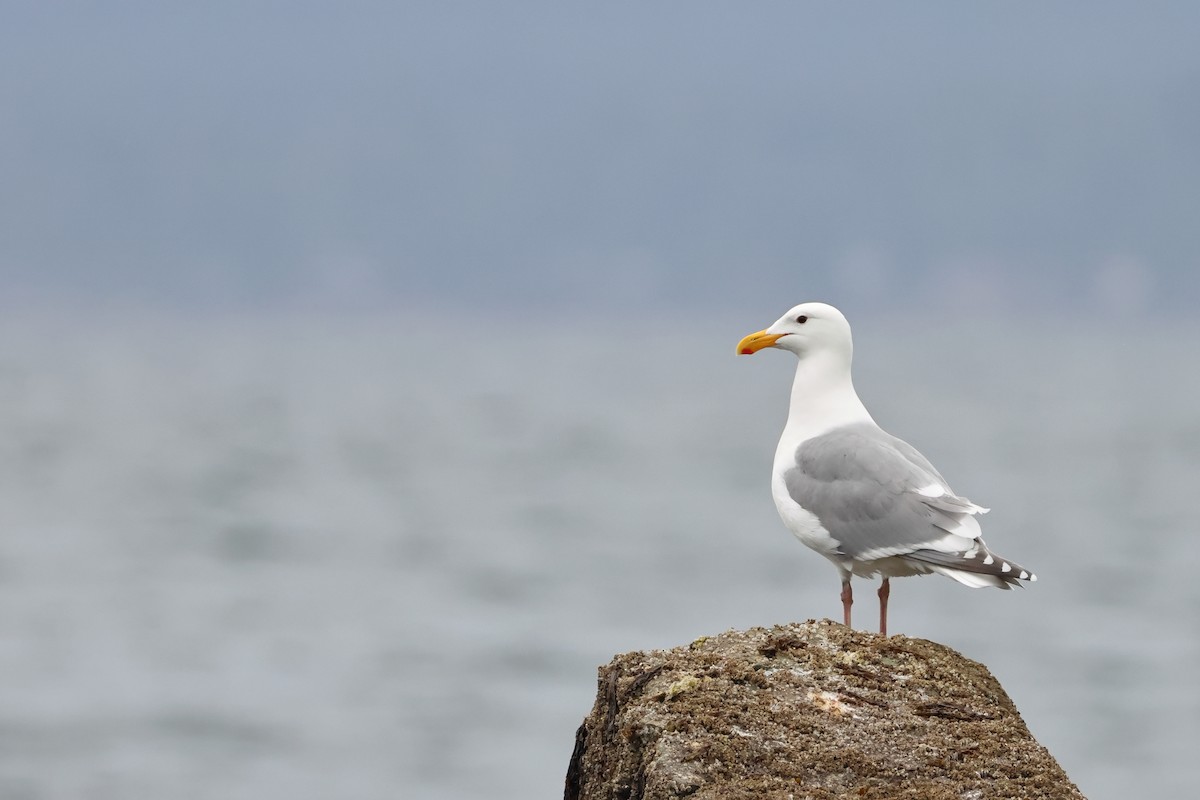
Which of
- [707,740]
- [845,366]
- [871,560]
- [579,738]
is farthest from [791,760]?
[845,366]

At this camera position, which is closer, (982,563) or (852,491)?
(982,563)

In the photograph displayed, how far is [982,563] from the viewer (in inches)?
365

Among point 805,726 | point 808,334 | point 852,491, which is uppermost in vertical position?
point 808,334

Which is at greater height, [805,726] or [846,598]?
[846,598]

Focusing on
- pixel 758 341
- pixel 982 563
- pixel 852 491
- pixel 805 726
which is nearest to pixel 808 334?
pixel 758 341

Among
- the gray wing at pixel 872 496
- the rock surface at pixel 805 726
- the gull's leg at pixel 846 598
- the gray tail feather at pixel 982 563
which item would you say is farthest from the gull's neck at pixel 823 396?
the rock surface at pixel 805 726

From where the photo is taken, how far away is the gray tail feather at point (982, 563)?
912 centimetres

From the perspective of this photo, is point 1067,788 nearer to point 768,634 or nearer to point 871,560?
point 768,634

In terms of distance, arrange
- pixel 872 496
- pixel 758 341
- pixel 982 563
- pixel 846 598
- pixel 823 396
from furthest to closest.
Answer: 1. pixel 758 341
2. pixel 823 396
3. pixel 872 496
4. pixel 846 598
5. pixel 982 563

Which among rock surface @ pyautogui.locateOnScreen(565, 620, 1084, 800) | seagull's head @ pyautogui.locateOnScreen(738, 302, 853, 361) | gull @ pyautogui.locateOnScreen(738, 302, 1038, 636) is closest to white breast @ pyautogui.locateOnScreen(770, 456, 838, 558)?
gull @ pyautogui.locateOnScreen(738, 302, 1038, 636)

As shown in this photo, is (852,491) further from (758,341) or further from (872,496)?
(758,341)

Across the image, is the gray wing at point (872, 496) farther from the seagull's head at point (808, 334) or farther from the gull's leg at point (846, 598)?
the seagull's head at point (808, 334)

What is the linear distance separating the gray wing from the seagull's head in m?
0.64

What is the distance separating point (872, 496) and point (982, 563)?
2.88 ft
